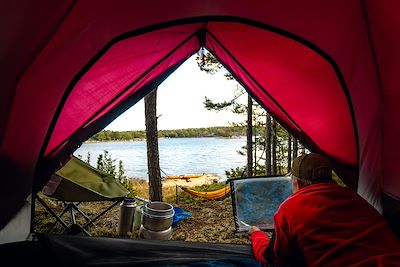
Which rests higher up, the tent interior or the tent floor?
the tent interior

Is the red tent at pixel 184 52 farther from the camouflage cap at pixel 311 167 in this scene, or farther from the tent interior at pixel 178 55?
the camouflage cap at pixel 311 167

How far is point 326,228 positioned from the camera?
127 cm

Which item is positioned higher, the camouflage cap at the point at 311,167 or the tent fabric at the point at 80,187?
the camouflage cap at the point at 311,167

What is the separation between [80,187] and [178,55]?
150 centimetres

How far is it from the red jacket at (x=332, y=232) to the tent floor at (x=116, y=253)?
21.6 inches

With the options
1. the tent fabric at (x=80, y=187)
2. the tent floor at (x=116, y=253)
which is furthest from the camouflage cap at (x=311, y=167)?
the tent fabric at (x=80, y=187)

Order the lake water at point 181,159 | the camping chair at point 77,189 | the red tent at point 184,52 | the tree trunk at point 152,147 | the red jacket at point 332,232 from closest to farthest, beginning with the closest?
the red jacket at point 332,232, the red tent at point 184,52, the camping chair at point 77,189, the tree trunk at point 152,147, the lake water at point 181,159

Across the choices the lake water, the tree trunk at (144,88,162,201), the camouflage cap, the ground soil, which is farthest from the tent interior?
the lake water

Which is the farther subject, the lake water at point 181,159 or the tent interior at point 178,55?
the lake water at point 181,159

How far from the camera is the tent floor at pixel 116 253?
5.71 ft

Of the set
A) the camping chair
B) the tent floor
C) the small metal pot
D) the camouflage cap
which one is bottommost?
the small metal pot

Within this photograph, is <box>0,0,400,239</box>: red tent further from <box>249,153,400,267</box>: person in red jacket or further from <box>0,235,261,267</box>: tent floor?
<box>249,153,400,267</box>: person in red jacket

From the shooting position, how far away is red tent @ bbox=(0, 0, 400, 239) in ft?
5.57

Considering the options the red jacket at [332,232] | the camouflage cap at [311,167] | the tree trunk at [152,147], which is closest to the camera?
the red jacket at [332,232]
